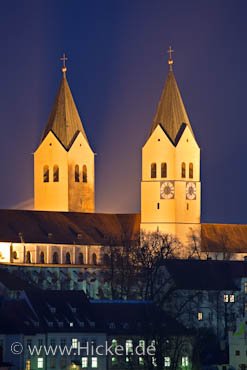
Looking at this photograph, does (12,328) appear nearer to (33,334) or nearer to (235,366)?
(33,334)

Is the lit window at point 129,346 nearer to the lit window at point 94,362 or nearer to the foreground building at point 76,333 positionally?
the foreground building at point 76,333

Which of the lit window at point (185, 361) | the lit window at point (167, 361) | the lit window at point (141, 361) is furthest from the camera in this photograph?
the lit window at point (185, 361)

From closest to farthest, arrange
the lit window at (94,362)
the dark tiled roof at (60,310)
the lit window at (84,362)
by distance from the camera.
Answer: the lit window at (84,362), the lit window at (94,362), the dark tiled roof at (60,310)

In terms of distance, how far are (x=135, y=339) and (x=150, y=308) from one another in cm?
755

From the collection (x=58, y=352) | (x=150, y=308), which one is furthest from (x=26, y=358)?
(x=150, y=308)

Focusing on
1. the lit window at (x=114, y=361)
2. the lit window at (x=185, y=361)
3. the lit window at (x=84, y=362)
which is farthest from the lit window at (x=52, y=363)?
the lit window at (x=185, y=361)

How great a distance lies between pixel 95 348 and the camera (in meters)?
179

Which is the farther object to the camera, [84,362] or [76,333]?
[76,333]

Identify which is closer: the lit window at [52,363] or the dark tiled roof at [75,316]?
the lit window at [52,363]

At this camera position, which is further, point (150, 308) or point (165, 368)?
point (150, 308)

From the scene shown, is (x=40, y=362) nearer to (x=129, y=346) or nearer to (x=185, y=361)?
(x=129, y=346)

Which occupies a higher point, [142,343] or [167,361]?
[142,343]

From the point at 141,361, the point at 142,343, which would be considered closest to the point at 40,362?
the point at 141,361

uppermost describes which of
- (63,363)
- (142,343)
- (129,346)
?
(142,343)
